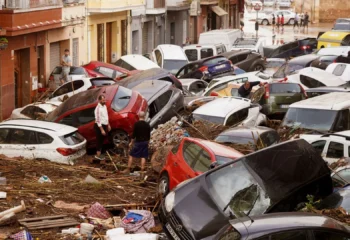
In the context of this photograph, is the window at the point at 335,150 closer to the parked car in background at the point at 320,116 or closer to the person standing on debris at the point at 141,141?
the parked car in background at the point at 320,116

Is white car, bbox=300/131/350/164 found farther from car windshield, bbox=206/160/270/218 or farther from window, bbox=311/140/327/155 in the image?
car windshield, bbox=206/160/270/218

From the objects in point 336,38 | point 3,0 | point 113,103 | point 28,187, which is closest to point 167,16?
point 336,38

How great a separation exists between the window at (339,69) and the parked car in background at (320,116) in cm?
1015

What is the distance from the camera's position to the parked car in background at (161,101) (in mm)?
23220

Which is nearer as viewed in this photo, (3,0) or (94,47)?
(3,0)

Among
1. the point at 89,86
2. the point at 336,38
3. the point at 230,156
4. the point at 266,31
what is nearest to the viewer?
the point at 230,156

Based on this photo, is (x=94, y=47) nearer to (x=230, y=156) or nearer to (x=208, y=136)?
(x=208, y=136)

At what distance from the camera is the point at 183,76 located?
118ft

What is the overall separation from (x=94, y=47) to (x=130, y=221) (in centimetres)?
2860

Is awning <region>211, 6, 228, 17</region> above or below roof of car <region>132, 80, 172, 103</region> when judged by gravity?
below

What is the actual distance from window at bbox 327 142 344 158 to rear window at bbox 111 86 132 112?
5.35 meters

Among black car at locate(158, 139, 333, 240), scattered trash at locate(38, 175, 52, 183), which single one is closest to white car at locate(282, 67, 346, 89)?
scattered trash at locate(38, 175, 52, 183)

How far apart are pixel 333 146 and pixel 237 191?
7.00m

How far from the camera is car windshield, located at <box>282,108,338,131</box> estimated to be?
2178cm
